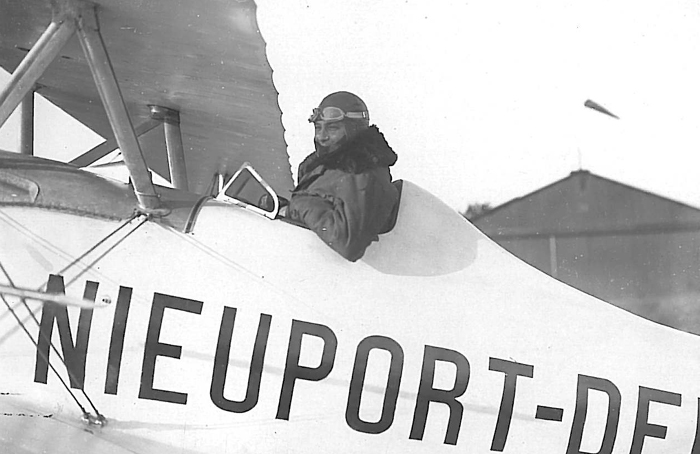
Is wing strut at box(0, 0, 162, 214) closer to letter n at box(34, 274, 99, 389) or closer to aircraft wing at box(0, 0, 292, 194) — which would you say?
aircraft wing at box(0, 0, 292, 194)

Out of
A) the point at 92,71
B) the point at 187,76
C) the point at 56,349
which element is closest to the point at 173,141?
the point at 187,76

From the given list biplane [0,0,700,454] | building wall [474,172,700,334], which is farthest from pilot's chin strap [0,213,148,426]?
building wall [474,172,700,334]

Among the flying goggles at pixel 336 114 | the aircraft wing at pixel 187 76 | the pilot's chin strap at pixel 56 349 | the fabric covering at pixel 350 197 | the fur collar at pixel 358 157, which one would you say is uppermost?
the aircraft wing at pixel 187 76

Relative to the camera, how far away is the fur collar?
38.8 inches

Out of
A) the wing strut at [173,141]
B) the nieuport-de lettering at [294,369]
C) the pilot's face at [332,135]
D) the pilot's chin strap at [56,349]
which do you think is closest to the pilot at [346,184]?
the pilot's face at [332,135]

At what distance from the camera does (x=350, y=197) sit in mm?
969

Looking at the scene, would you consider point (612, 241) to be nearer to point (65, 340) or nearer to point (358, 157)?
point (358, 157)

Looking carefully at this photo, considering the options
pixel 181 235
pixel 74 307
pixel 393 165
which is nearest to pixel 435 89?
Answer: pixel 393 165

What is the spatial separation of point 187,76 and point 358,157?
1.61ft

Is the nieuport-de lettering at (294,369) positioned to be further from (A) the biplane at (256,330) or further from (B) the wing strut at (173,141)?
(B) the wing strut at (173,141)

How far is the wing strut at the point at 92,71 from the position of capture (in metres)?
0.93

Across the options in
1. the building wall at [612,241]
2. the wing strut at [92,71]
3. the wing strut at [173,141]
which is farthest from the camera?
the wing strut at [173,141]

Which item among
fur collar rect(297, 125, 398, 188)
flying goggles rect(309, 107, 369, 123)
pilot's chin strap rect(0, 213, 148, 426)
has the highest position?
flying goggles rect(309, 107, 369, 123)

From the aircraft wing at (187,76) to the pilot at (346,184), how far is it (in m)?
0.26
